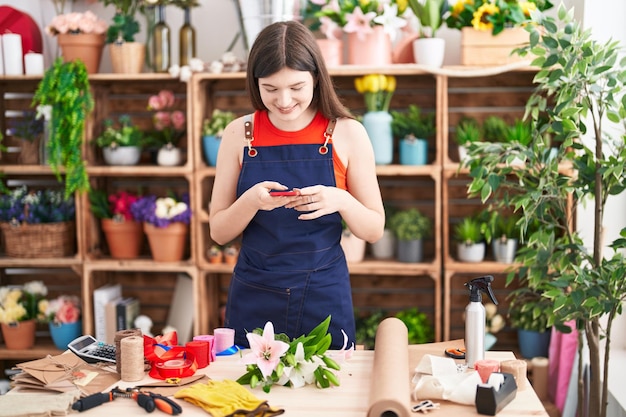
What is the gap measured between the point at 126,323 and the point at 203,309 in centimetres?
42

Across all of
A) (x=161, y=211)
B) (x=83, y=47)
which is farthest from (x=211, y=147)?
(x=83, y=47)

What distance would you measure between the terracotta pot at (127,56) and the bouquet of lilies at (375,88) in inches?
42.0

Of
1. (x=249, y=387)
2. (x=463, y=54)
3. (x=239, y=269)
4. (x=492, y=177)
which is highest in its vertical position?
(x=463, y=54)

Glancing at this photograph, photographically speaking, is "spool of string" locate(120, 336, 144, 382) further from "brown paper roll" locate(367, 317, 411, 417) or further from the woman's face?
the woman's face

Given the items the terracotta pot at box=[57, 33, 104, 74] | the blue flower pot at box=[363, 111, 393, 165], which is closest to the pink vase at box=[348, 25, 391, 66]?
the blue flower pot at box=[363, 111, 393, 165]

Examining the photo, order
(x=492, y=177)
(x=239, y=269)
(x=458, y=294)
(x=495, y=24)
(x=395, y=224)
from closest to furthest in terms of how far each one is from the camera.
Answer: (x=239, y=269) < (x=492, y=177) < (x=495, y=24) < (x=395, y=224) < (x=458, y=294)

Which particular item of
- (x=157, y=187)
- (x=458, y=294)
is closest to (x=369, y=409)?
(x=458, y=294)

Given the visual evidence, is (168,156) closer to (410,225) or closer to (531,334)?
(410,225)

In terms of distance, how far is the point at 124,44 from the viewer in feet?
11.8

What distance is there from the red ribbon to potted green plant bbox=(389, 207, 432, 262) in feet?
6.15

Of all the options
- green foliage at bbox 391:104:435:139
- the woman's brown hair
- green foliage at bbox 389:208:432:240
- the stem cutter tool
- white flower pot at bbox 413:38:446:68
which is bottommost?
the stem cutter tool

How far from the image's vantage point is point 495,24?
10.8 feet

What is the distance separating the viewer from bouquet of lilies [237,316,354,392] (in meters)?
1.60

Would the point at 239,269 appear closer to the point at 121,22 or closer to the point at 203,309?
the point at 203,309
